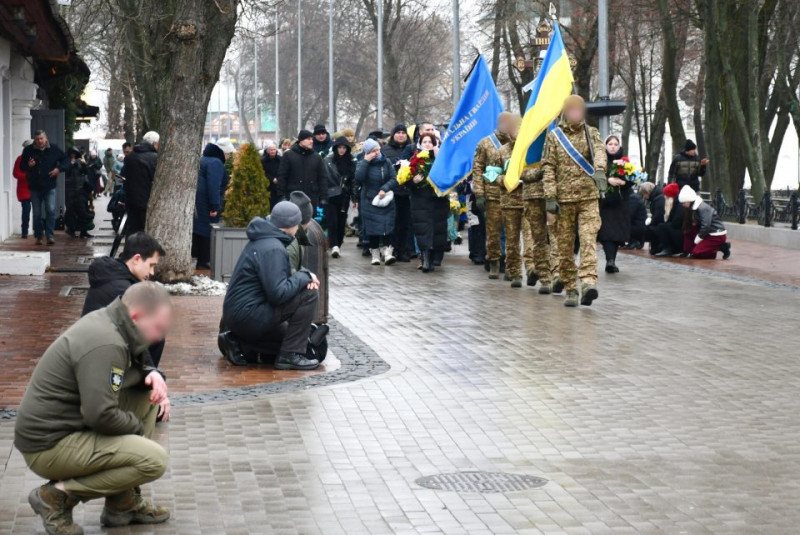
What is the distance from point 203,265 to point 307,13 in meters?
63.3

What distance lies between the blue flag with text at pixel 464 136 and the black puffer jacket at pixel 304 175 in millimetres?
2256

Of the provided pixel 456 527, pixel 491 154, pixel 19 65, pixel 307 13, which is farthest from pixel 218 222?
pixel 307 13

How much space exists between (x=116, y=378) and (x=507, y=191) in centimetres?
1170

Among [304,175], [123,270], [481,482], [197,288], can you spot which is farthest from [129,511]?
[304,175]

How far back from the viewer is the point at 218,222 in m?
20.3

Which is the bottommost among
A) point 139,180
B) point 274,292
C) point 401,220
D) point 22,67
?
point 274,292

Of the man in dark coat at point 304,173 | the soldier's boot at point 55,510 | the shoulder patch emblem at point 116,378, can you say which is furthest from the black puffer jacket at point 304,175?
the shoulder patch emblem at point 116,378

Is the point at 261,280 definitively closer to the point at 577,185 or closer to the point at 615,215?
the point at 577,185

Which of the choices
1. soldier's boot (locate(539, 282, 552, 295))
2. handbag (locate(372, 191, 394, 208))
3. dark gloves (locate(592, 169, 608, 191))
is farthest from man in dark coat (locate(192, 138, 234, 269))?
dark gloves (locate(592, 169, 608, 191))

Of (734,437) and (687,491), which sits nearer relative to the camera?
(687,491)

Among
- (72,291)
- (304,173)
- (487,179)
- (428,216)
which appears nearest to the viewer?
(72,291)

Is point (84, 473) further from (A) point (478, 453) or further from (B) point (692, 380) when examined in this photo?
(B) point (692, 380)

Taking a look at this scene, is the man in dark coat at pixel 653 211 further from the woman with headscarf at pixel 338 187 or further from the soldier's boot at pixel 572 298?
the soldier's boot at pixel 572 298

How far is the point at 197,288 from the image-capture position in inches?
647
